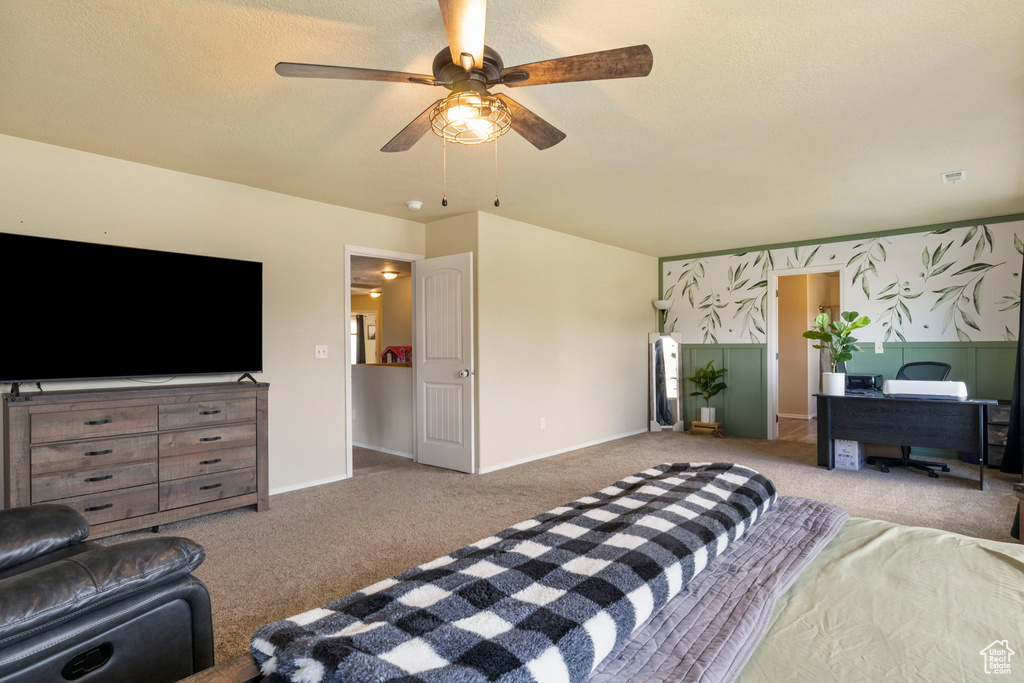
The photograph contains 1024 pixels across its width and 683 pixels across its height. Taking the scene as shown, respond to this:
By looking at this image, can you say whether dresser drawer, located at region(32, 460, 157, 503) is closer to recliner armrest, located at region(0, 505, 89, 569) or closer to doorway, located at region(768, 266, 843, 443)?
recliner armrest, located at region(0, 505, 89, 569)

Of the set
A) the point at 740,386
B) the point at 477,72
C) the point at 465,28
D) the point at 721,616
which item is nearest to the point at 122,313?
the point at 477,72

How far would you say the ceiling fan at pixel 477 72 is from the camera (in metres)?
1.56

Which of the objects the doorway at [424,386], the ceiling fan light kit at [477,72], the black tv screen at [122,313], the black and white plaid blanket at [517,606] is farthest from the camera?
the doorway at [424,386]

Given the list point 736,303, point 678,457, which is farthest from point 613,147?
point 736,303

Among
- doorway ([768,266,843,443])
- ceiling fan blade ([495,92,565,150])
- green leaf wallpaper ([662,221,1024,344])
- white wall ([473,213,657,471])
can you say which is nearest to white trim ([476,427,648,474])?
white wall ([473,213,657,471])

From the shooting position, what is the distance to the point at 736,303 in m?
6.64

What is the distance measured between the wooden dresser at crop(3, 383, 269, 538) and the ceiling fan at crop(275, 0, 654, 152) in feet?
7.91

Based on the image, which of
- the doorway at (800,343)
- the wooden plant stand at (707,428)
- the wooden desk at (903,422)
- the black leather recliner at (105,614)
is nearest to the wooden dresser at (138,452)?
the black leather recliner at (105,614)

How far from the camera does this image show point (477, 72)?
5.85ft

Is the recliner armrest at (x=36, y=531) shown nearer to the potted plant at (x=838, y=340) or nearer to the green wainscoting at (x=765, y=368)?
the potted plant at (x=838, y=340)

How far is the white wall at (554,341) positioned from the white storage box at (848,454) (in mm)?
2404

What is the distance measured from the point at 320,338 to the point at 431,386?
1.19 m

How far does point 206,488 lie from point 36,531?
2007 millimetres

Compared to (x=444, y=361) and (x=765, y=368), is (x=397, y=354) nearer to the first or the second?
(x=444, y=361)
